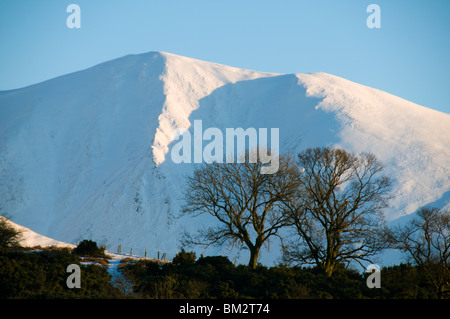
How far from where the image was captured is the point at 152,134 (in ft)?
382

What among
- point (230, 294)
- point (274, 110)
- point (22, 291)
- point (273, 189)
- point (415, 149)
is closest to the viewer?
point (22, 291)

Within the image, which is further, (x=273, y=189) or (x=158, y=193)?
(x=158, y=193)

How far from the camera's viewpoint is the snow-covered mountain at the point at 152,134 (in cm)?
9444

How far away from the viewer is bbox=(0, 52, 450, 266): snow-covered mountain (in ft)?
310

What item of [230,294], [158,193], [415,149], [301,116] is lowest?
[230,294]

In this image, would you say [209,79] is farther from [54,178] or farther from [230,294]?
[230,294]

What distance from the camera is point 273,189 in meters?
35.4

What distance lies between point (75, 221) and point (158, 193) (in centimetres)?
1793

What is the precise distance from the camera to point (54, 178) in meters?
111

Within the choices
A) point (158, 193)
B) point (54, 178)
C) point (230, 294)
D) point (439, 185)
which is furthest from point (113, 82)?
point (230, 294)

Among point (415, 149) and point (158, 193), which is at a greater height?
point (415, 149)

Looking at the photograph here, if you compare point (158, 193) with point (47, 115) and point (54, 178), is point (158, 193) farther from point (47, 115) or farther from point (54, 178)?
point (47, 115)

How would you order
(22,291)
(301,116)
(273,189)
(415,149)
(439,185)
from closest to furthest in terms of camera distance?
(22,291) < (273,189) < (439,185) < (415,149) < (301,116)

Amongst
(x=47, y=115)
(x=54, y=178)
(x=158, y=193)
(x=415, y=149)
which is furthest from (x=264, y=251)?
(x=47, y=115)
